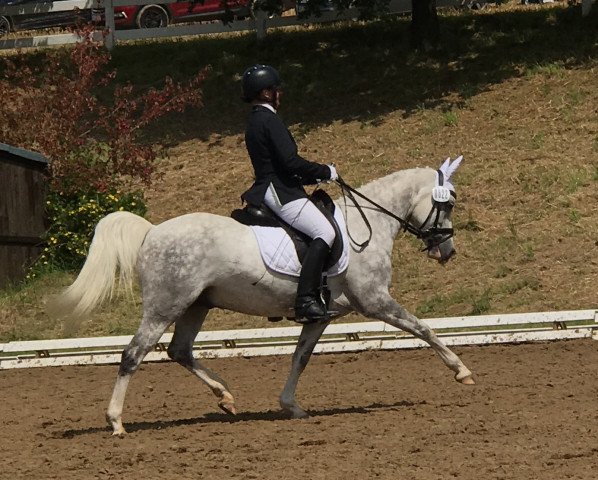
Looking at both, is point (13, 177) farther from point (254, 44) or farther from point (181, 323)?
point (254, 44)

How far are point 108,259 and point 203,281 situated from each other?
0.75 metres

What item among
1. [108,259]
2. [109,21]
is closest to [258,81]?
[108,259]

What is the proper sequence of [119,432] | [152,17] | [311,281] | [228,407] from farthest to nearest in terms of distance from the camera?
[152,17]
[228,407]
[311,281]
[119,432]

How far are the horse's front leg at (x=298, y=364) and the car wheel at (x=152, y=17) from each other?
77.1 ft

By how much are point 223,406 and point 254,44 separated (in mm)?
15976

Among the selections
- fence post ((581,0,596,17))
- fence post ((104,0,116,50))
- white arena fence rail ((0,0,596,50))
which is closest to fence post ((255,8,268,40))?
white arena fence rail ((0,0,596,50))

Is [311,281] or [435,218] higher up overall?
[435,218]

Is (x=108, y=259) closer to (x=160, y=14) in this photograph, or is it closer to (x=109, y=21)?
(x=109, y=21)

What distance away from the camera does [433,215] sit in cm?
1040

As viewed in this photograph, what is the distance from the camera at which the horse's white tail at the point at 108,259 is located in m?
9.67

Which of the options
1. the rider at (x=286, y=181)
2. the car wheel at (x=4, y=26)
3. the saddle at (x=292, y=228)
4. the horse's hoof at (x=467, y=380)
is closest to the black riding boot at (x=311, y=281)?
the rider at (x=286, y=181)

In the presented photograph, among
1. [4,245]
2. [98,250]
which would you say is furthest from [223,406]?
[4,245]

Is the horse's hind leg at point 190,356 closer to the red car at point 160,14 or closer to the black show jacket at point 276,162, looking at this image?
the black show jacket at point 276,162

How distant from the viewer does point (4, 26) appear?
32.7 metres
